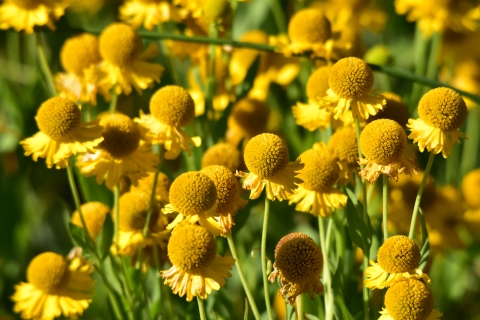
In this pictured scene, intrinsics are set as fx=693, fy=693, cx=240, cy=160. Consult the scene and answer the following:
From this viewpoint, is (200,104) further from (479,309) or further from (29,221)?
(479,309)

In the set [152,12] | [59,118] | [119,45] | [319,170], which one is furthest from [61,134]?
[152,12]

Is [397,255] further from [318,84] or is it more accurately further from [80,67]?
[80,67]

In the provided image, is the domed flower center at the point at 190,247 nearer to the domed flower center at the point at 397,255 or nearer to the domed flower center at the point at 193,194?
the domed flower center at the point at 193,194

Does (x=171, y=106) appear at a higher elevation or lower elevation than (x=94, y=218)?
higher

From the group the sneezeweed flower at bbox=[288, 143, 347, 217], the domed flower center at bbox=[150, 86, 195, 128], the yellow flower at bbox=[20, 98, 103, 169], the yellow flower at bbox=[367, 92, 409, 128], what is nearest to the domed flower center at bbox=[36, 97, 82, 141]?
the yellow flower at bbox=[20, 98, 103, 169]

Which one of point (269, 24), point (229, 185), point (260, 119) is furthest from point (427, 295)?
point (269, 24)

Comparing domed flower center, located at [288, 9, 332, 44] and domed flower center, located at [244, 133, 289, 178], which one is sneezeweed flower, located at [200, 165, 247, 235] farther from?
domed flower center, located at [288, 9, 332, 44]

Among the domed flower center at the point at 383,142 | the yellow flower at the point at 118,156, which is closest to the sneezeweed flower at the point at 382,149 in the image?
the domed flower center at the point at 383,142
